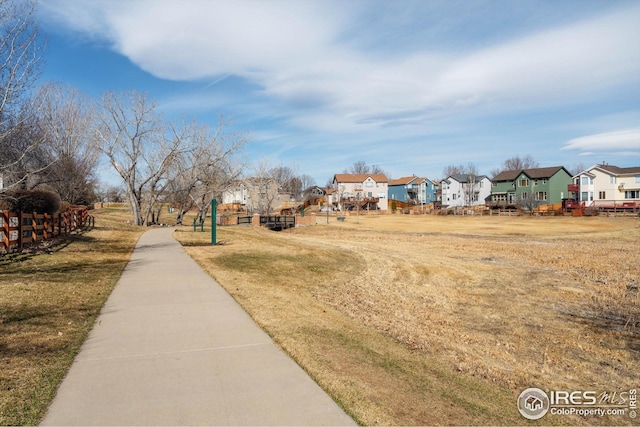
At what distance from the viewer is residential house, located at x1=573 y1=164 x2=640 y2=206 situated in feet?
232

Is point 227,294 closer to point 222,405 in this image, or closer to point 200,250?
point 222,405

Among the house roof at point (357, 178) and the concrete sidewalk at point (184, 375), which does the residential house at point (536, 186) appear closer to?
the house roof at point (357, 178)

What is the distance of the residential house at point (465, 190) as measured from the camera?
95.6m

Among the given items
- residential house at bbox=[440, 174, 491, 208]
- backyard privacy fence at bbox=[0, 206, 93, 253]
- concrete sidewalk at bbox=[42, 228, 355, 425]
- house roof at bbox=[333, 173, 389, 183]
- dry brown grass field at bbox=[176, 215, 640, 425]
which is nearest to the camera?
concrete sidewalk at bbox=[42, 228, 355, 425]

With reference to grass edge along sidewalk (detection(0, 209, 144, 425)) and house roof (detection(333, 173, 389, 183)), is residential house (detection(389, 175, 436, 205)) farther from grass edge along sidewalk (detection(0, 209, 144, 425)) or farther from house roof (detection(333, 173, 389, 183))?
grass edge along sidewalk (detection(0, 209, 144, 425))

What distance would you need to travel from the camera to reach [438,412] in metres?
4.74

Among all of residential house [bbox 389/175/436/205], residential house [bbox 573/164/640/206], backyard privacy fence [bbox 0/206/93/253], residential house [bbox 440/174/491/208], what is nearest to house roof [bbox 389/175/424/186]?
residential house [bbox 389/175/436/205]

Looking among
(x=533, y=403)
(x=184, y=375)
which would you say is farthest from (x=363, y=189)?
(x=184, y=375)

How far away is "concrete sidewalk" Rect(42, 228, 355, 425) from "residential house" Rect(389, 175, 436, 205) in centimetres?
10092

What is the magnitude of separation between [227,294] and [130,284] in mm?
2739

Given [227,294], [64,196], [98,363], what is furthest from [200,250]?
[64,196]

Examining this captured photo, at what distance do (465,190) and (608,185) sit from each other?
2865cm

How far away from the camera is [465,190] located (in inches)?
3792

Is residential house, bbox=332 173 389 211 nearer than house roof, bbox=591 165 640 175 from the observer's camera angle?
No
